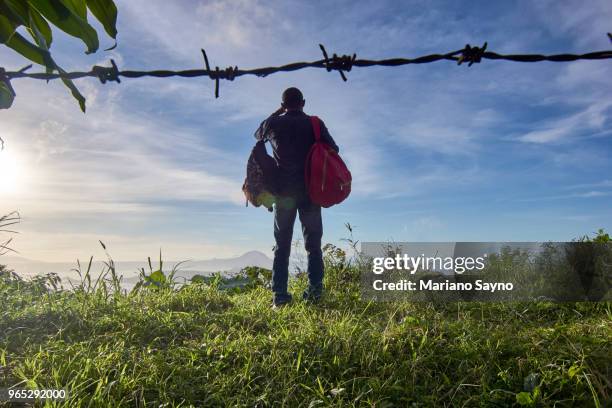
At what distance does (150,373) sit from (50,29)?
6.51 feet

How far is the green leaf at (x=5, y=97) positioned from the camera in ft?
7.36

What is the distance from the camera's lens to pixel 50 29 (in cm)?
200

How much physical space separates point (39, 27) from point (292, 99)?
327 cm

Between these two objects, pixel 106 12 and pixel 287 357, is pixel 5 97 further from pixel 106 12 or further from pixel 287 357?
pixel 287 357

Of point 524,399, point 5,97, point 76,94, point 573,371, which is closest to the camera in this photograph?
point 76,94

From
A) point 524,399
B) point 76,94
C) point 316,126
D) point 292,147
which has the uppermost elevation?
point 316,126

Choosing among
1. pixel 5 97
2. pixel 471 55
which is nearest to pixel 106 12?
pixel 5 97

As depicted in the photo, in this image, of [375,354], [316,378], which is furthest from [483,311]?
[316,378]

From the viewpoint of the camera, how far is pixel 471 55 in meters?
2.60

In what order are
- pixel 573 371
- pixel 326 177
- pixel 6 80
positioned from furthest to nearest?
pixel 326 177 → pixel 573 371 → pixel 6 80

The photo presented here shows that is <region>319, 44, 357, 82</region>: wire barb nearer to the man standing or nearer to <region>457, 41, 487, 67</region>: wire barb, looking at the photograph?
<region>457, 41, 487, 67</region>: wire barb

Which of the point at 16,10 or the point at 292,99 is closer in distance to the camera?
the point at 16,10

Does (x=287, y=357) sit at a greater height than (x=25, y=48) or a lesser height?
lesser

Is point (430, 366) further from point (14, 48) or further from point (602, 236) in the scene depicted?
point (602, 236)
